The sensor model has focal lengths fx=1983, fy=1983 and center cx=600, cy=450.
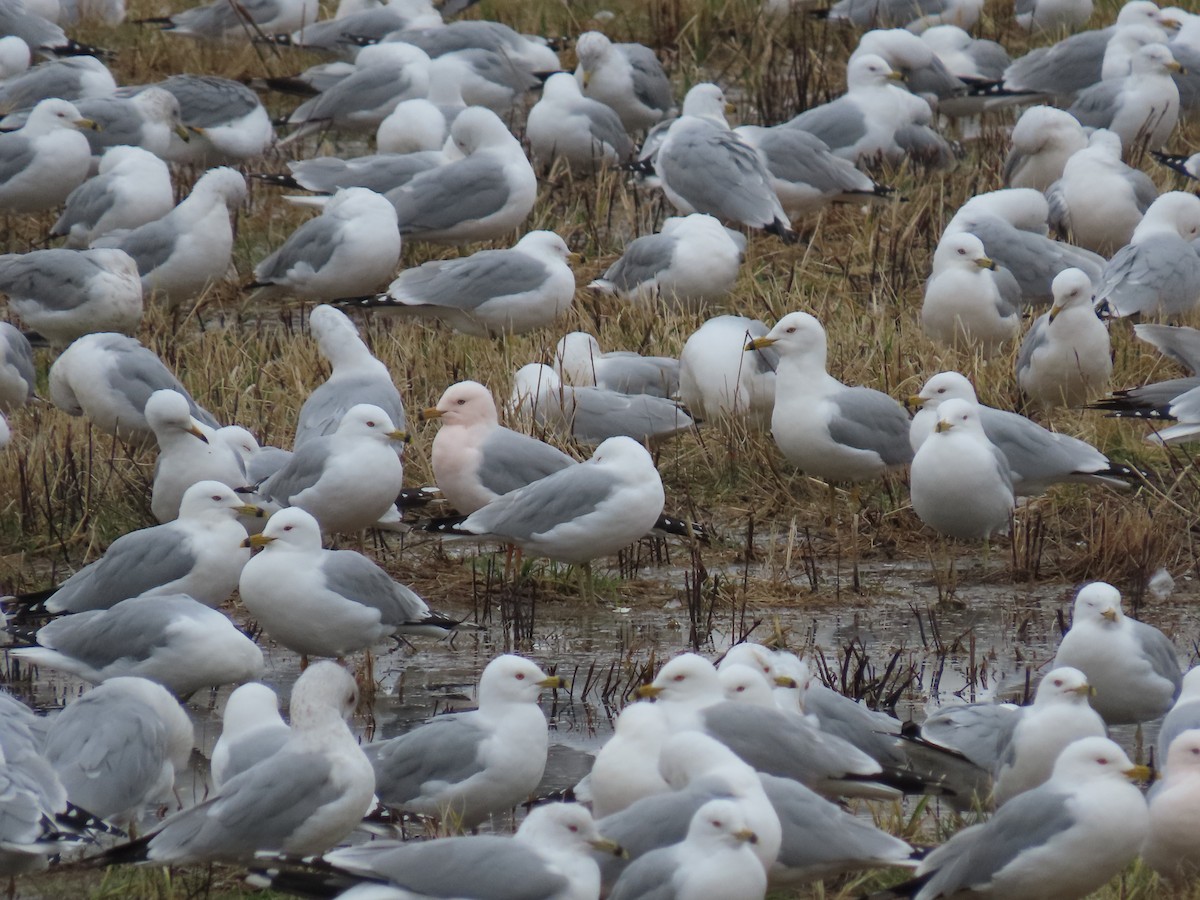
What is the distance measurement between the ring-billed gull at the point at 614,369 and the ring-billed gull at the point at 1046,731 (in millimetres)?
3835

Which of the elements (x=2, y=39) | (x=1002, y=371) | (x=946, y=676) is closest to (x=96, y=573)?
(x=946, y=676)

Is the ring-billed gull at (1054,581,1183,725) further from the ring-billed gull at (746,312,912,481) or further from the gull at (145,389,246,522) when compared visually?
the gull at (145,389,246,522)

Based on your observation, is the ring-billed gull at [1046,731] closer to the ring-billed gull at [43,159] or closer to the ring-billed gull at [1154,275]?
the ring-billed gull at [1154,275]

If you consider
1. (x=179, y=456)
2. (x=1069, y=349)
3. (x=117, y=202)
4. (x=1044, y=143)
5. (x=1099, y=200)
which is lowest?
(x=179, y=456)

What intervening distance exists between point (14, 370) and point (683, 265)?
3.26m

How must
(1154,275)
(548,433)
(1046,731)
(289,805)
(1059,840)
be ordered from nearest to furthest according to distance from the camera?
1. (1059,840)
2. (289,805)
3. (1046,731)
4. (548,433)
5. (1154,275)

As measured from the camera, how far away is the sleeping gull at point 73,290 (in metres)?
9.63

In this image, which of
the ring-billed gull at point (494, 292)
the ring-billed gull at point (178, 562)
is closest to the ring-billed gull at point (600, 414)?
the ring-billed gull at point (494, 292)

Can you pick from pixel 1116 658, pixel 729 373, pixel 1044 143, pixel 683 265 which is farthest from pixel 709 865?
pixel 1044 143

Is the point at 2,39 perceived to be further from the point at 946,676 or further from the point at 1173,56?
the point at 946,676

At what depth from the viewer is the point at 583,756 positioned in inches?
227

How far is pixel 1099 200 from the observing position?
35.0 feet

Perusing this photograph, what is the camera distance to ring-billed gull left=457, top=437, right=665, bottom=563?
684 cm

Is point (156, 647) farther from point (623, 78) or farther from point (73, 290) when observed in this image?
point (623, 78)
